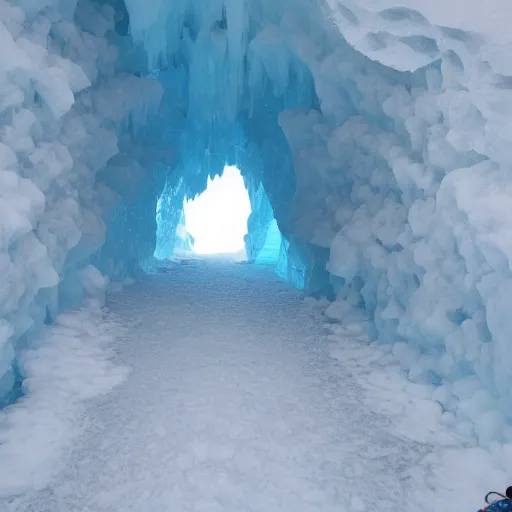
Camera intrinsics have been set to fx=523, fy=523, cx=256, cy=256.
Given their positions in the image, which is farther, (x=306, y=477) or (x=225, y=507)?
(x=306, y=477)

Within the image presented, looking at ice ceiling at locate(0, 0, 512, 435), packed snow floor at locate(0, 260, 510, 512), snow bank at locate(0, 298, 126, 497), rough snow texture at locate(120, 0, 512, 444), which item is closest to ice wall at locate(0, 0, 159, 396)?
ice ceiling at locate(0, 0, 512, 435)

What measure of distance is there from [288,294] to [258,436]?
353 cm

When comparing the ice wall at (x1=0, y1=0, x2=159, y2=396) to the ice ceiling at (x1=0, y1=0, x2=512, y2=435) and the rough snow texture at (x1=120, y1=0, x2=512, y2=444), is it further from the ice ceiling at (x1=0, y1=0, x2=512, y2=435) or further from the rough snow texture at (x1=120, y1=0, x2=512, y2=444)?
the rough snow texture at (x1=120, y1=0, x2=512, y2=444)

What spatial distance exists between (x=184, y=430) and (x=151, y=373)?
3.04 ft

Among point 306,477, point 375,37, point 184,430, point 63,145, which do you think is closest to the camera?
point 306,477

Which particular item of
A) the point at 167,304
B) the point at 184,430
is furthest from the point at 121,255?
the point at 184,430

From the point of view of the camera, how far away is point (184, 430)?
349cm

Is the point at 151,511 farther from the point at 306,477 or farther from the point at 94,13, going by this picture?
the point at 94,13

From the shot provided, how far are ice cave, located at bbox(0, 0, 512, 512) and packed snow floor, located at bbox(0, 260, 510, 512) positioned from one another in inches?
0.7

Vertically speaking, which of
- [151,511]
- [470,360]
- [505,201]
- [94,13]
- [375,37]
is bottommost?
[151,511]

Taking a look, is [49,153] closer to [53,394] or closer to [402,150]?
[53,394]

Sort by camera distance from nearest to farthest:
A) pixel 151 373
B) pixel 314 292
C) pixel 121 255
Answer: pixel 151 373 → pixel 314 292 → pixel 121 255

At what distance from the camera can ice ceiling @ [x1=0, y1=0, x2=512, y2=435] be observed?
341 centimetres

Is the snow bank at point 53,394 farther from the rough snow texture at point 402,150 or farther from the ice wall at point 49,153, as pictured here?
the rough snow texture at point 402,150
